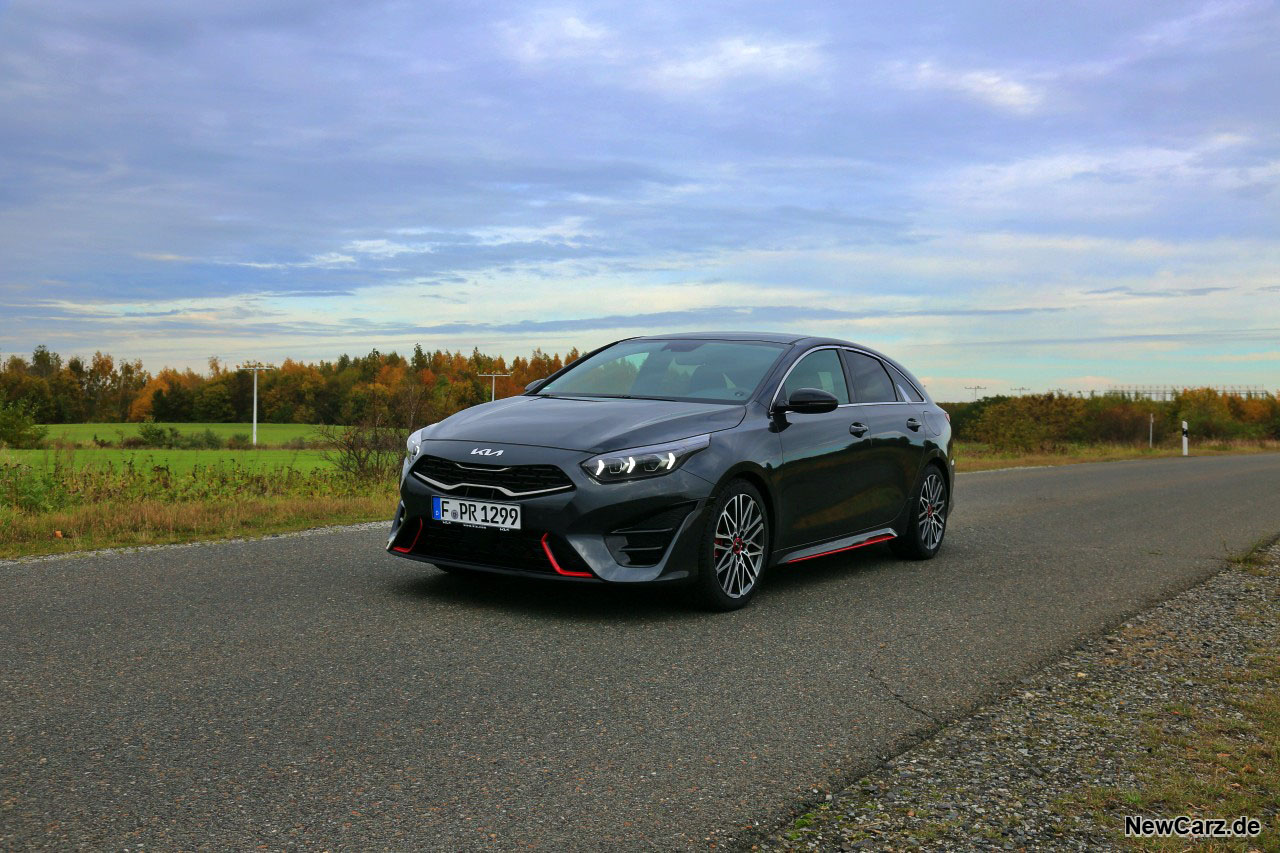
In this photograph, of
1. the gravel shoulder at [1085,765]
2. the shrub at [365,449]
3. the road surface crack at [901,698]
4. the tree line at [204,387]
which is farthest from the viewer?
the tree line at [204,387]

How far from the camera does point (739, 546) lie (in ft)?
20.2

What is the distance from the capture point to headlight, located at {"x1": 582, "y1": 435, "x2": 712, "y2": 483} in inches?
222

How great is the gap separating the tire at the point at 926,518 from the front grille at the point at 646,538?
3094 millimetres

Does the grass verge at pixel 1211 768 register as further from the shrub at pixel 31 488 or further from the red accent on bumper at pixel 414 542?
the shrub at pixel 31 488

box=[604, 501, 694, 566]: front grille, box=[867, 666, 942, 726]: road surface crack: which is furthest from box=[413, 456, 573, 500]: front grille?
box=[867, 666, 942, 726]: road surface crack

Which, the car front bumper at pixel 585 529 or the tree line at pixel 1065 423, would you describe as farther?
the tree line at pixel 1065 423

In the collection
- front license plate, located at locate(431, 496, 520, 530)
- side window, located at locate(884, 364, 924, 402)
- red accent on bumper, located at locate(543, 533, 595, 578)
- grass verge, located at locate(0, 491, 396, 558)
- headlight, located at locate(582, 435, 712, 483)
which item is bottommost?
grass verge, located at locate(0, 491, 396, 558)

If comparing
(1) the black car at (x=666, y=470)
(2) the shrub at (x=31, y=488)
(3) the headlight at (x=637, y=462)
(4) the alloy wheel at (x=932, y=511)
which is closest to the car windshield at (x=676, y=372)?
(1) the black car at (x=666, y=470)

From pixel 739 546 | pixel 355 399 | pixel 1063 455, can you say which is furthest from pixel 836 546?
pixel 355 399

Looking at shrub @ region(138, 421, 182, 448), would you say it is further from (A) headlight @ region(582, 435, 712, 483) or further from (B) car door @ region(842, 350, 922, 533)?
(A) headlight @ region(582, 435, 712, 483)

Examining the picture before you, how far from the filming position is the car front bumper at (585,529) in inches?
219

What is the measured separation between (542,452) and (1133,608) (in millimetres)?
3827

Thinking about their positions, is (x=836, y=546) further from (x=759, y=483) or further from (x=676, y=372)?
(x=676, y=372)

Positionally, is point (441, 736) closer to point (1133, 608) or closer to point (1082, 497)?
point (1133, 608)
